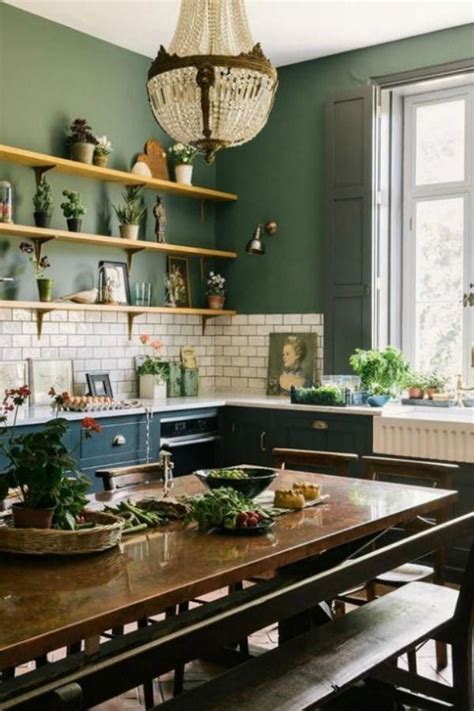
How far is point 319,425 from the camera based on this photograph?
6.00 m

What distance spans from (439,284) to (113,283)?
7.98 ft

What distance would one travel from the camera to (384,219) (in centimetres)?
666

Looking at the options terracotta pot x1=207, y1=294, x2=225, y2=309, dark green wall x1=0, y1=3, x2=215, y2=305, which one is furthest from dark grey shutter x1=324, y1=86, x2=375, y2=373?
dark green wall x1=0, y1=3, x2=215, y2=305

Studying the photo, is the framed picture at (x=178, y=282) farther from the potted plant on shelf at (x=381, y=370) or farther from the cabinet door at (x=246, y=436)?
the potted plant on shelf at (x=381, y=370)

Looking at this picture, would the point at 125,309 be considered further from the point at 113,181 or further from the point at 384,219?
the point at 384,219

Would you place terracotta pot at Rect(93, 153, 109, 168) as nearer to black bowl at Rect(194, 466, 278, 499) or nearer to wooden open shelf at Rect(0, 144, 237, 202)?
wooden open shelf at Rect(0, 144, 237, 202)

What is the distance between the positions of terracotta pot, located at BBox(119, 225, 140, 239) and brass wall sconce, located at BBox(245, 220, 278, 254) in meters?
1.02

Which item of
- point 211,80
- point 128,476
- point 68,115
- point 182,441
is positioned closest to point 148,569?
point 128,476

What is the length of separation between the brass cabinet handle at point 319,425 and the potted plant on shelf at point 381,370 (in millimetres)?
380

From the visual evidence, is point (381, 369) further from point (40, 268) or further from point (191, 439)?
point (40, 268)

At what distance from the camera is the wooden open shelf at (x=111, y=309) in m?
5.64

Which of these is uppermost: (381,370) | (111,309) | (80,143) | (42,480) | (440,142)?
(440,142)

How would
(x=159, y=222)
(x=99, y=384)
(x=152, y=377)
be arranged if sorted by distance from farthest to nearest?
(x=159, y=222)
(x=152, y=377)
(x=99, y=384)

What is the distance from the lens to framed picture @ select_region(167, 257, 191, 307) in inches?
278
